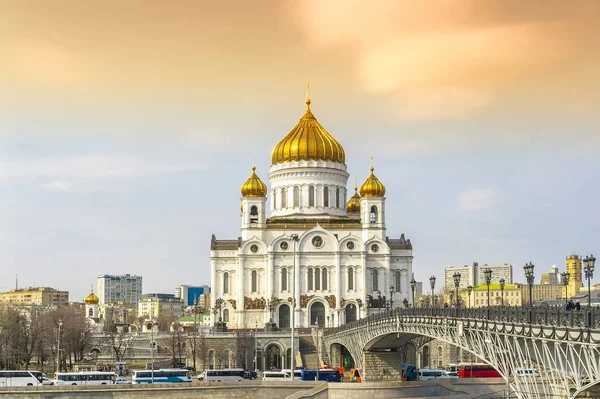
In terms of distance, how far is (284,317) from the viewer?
95.8m

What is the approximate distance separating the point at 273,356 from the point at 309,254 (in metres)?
12.3

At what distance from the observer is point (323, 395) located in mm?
57344

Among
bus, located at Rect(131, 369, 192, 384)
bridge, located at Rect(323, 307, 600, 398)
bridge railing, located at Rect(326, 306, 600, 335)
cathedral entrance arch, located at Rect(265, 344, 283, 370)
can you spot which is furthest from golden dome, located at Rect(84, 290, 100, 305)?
bridge railing, located at Rect(326, 306, 600, 335)

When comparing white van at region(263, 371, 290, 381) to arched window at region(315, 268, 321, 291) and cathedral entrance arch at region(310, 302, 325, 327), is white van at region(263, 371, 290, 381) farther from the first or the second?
arched window at region(315, 268, 321, 291)

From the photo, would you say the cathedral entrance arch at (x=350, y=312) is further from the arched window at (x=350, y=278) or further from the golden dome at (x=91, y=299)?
the golden dome at (x=91, y=299)

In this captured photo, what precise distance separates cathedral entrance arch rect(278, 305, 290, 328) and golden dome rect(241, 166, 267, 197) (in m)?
11.3

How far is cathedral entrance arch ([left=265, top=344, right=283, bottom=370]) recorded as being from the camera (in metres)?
87.5

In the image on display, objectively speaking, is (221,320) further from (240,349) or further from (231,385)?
(231,385)

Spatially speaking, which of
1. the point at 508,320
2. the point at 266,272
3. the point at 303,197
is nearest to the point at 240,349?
the point at 266,272

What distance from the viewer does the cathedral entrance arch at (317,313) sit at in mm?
95250

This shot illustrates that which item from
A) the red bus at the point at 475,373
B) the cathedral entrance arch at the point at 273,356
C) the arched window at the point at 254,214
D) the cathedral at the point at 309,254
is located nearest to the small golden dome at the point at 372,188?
the cathedral at the point at 309,254

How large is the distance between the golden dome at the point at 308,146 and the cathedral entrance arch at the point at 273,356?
21.1m

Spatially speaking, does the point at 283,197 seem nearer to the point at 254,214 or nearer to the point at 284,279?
the point at 254,214

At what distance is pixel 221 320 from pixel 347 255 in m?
13.4
